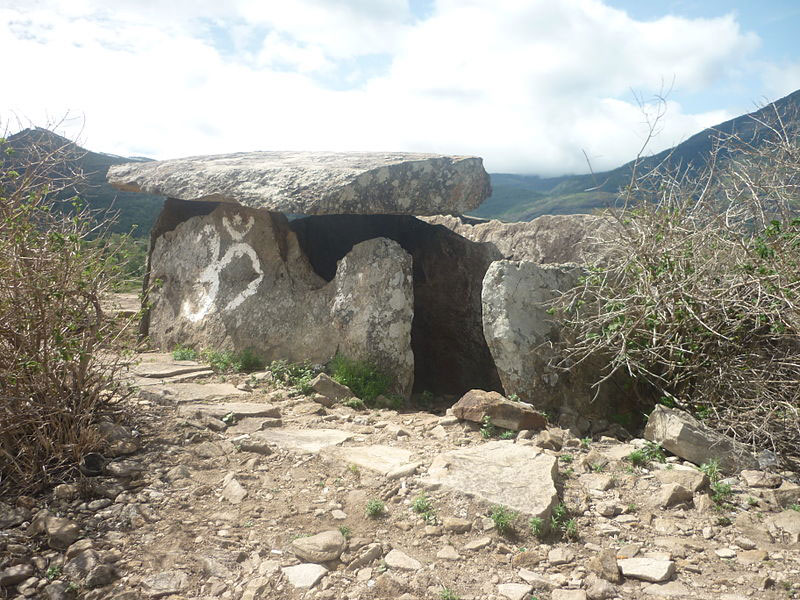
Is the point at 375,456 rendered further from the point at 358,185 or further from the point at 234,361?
the point at 358,185

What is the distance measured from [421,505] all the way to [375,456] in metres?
0.78

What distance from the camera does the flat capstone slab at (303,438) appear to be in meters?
4.08

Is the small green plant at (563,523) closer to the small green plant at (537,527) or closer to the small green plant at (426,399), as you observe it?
the small green plant at (537,527)

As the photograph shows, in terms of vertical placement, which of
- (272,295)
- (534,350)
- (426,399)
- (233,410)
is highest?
(272,295)

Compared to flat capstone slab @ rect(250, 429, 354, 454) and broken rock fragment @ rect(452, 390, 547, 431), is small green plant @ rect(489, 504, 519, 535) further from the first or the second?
flat capstone slab @ rect(250, 429, 354, 454)

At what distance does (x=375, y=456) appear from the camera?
3.94m

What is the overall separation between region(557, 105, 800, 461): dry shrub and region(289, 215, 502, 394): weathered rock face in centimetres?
198

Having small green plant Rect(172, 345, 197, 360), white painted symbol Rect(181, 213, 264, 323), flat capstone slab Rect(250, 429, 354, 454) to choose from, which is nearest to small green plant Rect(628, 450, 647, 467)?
flat capstone slab Rect(250, 429, 354, 454)

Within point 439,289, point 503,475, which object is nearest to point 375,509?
point 503,475

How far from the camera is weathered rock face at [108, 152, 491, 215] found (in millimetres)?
5918

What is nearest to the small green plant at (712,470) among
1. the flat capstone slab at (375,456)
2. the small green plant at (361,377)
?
the flat capstone slab at (375,456)

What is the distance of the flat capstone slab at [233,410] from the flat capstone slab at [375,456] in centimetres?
85

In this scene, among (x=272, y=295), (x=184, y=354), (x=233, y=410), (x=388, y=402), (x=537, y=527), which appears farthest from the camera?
(x=272, y=295)

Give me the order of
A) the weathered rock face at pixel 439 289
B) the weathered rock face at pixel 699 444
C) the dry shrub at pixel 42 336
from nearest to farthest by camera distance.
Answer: the dry shrub at pixel 42 336 → the weathered rock face at pixel 699 444 → the weathered rock face at pixel 439 289
